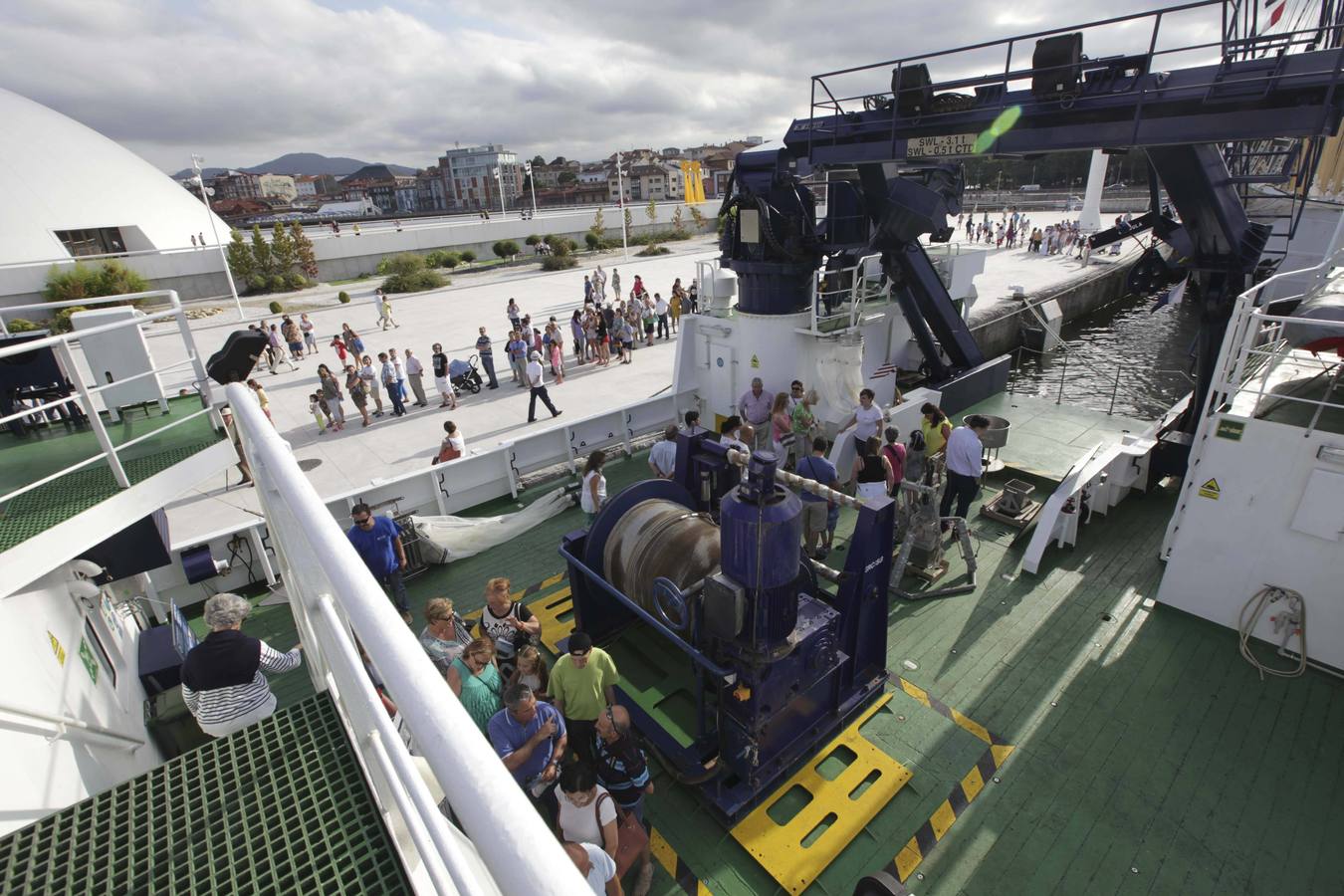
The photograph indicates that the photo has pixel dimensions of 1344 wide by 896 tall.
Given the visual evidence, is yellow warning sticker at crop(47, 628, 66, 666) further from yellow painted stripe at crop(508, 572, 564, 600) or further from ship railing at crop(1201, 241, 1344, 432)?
ship railing at crop(1201, 241, 1344, 432)

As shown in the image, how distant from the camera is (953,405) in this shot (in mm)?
12859

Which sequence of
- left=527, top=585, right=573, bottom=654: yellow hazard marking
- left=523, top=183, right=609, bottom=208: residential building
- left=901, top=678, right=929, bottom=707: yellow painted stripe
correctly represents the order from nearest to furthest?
1. left=901, top=678, right=929, bottom=707: yellow painted stripe
2. left=527, top=585, right=573, bottom=654: yellow hazard marking
3. left=523, top=183, right=609, bottom=208: residential building

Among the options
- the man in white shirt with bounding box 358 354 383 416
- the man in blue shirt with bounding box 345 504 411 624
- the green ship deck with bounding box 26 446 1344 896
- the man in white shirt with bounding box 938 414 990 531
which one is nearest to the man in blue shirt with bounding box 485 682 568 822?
the green ship deck with bounding box 26 446 1344 896

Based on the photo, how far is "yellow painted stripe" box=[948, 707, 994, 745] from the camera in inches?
232

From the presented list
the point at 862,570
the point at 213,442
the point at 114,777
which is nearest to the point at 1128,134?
the point at 862,570

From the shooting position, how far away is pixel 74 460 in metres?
5.42

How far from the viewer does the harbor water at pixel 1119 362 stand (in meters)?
19.7

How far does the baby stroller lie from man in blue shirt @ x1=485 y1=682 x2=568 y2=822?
14.1 m

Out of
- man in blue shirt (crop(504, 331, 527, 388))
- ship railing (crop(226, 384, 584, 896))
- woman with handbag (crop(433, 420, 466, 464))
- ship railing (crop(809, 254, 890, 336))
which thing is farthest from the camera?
man in blue shirt (crop(504, 331, 527, 388))

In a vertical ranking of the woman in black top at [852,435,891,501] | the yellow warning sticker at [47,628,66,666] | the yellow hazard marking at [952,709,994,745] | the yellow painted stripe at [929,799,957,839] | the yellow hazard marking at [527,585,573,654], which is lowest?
the yellow painted stripe at [929,799,957,839]

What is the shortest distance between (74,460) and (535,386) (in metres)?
9.65

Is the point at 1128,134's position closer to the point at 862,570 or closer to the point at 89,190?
the point at 862,570

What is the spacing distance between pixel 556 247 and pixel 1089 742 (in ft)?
144

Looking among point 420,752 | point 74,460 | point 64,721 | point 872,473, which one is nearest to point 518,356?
point 872,473
